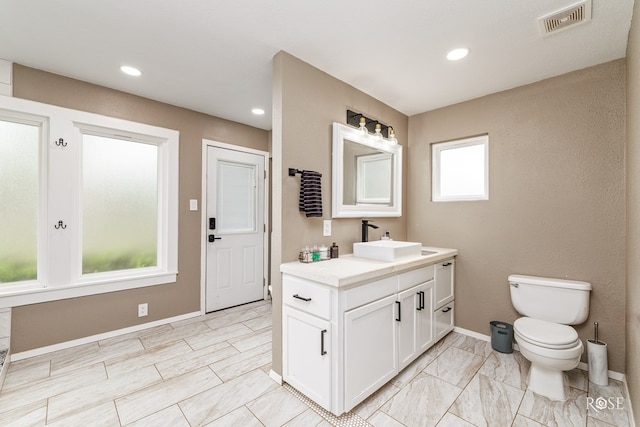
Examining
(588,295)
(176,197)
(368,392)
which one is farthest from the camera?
(176,197)

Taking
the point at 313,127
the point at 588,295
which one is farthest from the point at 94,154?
the point at 588,295

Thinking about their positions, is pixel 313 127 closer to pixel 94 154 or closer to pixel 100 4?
pixel 100 4

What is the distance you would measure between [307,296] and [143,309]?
6.96ft

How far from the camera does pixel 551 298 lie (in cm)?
216

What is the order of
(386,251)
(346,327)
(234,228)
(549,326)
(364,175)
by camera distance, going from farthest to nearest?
1. (234,228)
2. (364,175)
3. (386,251)
4. (549,326)
5. (346,327)

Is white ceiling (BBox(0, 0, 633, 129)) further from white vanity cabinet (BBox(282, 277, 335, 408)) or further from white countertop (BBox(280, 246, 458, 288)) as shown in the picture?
white vanity cabinet (BBox(282, 277, 335, 408))

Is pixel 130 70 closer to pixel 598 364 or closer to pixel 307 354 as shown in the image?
pixel 307 354

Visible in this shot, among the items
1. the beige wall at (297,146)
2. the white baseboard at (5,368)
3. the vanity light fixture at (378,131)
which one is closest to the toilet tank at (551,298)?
the beige wall at (297,146)

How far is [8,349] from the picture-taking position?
214 centimetres

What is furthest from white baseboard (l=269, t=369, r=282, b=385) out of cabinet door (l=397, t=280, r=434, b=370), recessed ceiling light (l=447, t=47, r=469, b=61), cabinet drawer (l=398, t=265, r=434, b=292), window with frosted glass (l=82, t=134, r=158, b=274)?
recessed ceiling light (l=447, t=47, r=469, b=61)

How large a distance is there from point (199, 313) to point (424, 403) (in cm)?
260

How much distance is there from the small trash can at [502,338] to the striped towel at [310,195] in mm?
1963

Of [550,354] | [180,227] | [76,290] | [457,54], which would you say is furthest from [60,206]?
[550,354]

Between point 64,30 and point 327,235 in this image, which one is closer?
point 64,30
